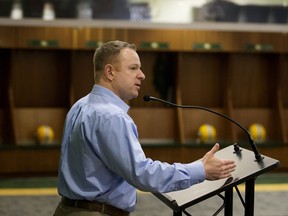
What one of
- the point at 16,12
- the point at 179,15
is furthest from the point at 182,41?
the point at 16,12

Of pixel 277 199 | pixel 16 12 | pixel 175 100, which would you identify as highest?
pixel 16 12

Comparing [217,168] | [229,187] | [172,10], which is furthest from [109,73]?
[172,10]

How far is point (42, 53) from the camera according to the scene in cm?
583

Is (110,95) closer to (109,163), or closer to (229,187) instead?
(109,163)

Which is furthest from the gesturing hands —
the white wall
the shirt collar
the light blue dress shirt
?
the white wall

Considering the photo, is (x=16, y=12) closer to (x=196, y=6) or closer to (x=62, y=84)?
(x=62, y=84)

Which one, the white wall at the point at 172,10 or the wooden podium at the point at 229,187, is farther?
the white wall at the point at 172,10

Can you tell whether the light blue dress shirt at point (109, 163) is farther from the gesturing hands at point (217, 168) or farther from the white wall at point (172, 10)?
the white wall at point (172, 10)

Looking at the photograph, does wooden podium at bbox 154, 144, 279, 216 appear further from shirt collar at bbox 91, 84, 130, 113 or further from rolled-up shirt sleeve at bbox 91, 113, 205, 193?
shirt collar at bbox 91, 84, 130, 113

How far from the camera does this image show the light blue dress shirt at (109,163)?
68.5 inches

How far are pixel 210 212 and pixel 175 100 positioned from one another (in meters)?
2.18

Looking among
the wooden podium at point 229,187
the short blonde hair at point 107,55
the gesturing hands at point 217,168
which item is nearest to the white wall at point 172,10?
the wooden podium at point 229,187

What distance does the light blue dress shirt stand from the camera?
1.74 meters

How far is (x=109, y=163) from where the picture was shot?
69.6 inches
